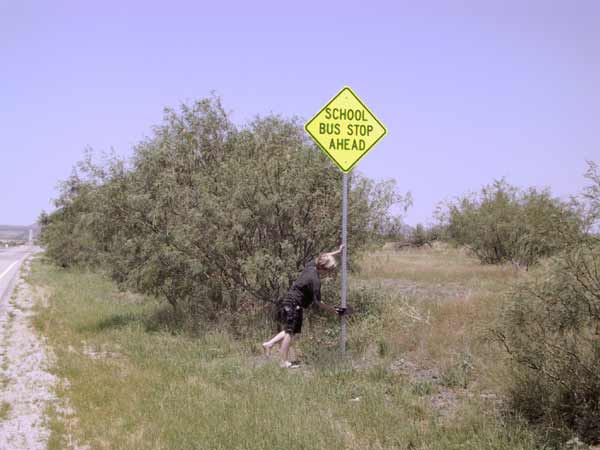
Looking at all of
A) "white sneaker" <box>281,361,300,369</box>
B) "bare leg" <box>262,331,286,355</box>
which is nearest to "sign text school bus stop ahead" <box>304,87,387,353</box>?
"white sneaker" <box>281,361,300,369</box>

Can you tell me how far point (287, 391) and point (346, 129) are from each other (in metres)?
3.66

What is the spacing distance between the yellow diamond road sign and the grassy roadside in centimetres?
276

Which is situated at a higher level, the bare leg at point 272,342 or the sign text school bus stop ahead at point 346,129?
the sign text school bus stop ahead at point 346,129

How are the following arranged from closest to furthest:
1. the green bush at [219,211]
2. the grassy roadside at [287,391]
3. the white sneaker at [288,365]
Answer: the grassy roadside at [287,391], the white sneaker at [288,365], the green bush at [219,211]

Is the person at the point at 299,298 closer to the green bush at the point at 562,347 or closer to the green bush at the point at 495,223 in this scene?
the green bush at the point at 562,347

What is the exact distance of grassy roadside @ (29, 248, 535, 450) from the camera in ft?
18.8

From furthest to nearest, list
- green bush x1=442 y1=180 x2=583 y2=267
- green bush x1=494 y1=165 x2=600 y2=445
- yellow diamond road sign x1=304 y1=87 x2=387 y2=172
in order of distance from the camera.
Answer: green bush x1=442 y1=180 x2=583 y2=267
yellow diamond road sign x1=304 y1=87 x2=387 y2=172
green bush x1=494 y1=165 x2=600 y2=445

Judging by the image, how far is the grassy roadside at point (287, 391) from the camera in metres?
5.73

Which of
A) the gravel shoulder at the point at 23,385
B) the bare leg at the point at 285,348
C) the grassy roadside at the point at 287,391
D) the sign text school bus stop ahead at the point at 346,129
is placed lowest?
the gravel shoulder at the point at 23,385

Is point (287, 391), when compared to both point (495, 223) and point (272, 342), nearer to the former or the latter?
point (272, 342)

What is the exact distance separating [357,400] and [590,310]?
2.54 metres

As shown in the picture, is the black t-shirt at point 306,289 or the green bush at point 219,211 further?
the green bush at point 219,211

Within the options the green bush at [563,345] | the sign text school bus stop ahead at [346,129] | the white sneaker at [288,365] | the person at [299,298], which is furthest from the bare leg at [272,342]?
the green bush at [563,345]

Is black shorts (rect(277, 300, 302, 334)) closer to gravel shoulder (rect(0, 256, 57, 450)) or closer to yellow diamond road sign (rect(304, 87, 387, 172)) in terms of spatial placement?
yellow diamond road sign (rect(304, 87, 387, 172))
